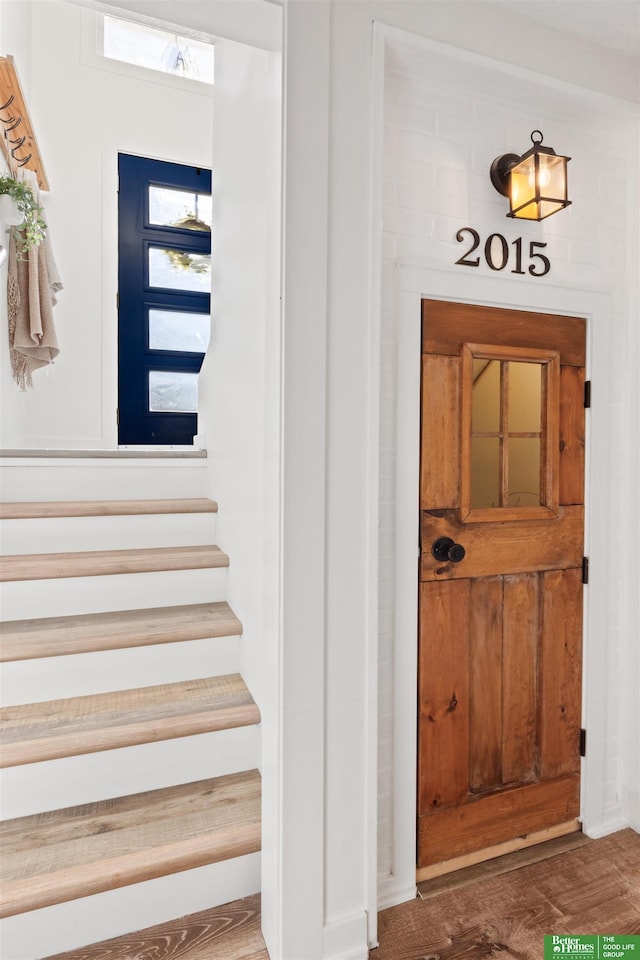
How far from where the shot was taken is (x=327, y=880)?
1450mm

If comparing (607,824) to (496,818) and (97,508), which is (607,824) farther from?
(97,508)

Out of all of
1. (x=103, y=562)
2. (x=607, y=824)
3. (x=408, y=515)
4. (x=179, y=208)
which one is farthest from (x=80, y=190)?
(x=607, y=824)

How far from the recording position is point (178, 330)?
395 cm

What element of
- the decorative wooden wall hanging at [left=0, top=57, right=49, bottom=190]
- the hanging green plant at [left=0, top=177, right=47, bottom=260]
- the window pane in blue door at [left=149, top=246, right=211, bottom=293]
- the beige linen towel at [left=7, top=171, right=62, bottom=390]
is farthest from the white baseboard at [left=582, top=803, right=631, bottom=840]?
the window pane in blue door at [left=149, top=246, right=211, bottom=293]

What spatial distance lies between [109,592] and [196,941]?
42.7 inches

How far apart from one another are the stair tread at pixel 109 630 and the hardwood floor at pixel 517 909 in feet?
3.31

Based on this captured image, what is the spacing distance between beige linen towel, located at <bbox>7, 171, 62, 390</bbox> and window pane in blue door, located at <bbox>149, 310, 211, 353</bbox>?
1154 mm

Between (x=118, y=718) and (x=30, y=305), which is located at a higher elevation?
(x=30, y=305)

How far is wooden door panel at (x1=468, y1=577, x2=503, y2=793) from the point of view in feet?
6.00

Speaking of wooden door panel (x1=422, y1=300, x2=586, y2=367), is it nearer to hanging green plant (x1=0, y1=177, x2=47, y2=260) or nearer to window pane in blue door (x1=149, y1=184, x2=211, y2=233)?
hanging green plant (x1=0, y1=177, x2=47, y2=260)

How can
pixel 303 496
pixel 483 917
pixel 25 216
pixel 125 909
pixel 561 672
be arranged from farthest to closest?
pixel 25 216
pixel 561 672
pixel 483 917
pixel 125 909
pixel 303 496

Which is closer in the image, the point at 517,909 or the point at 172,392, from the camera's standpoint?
the point at 517,909

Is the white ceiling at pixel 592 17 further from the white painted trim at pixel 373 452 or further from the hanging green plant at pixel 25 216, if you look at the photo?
the hanging green plant at pixel 25 216

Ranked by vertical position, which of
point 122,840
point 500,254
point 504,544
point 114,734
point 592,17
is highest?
point 592,17
